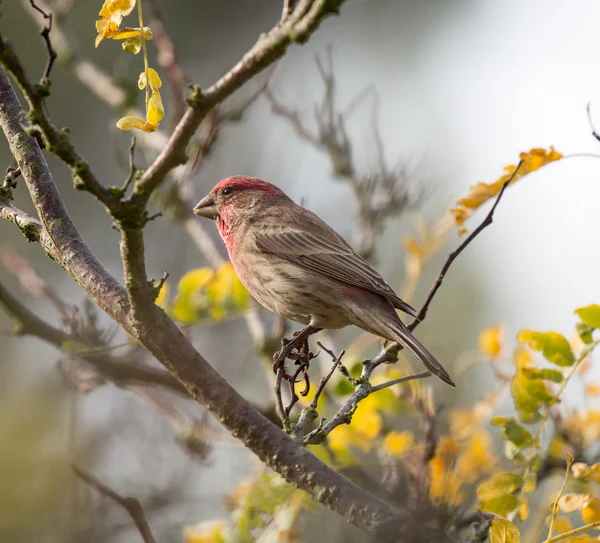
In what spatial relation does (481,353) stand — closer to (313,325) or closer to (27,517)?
(313,325)

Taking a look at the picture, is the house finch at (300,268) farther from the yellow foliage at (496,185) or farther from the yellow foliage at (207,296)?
the yellow foliage at (496,185)

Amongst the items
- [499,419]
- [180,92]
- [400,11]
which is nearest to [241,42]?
[400,11]

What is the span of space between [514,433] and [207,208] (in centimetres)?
331

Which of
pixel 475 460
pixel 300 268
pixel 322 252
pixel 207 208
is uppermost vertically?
pixel 207 208

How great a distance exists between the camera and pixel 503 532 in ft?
7.09

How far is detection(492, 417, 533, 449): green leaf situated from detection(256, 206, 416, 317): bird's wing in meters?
1.38

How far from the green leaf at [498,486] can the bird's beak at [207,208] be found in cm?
334

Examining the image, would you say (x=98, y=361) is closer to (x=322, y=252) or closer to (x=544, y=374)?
(x=322, y=252)

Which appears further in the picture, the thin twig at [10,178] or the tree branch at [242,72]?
the thin twig at [10,178]

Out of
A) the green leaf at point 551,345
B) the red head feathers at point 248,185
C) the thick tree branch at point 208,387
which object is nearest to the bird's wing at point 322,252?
the red head feathers at point 248,185

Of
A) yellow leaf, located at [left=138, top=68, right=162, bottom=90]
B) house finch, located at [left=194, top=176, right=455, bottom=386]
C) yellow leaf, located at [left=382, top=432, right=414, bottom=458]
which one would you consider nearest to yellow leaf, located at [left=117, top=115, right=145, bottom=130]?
yellow leaf, located at [left=138, top=68, right=162, bottom=90]

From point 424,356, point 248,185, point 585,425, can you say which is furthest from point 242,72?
point 248,185

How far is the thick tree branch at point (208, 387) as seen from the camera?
2.32m

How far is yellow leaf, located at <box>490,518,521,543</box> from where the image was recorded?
2.15 m
